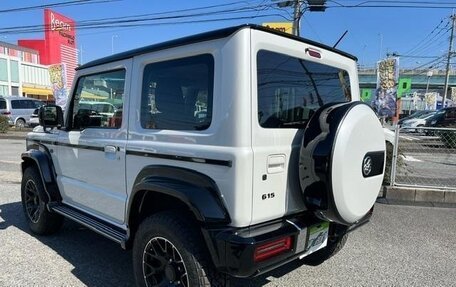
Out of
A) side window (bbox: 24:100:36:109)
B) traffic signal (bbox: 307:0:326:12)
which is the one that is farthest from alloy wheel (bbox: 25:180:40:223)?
side window (bbox: 24:100:36:109)

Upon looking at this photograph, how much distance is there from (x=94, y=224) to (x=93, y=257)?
623 mm

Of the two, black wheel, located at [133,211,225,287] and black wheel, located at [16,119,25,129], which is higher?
black wheel, located at [16,119,25,129]

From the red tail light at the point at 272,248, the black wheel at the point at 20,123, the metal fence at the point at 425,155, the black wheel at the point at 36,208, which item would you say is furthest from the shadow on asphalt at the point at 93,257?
the black wheel at the point at 20,123

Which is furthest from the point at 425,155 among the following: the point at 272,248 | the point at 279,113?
the point at 272,248

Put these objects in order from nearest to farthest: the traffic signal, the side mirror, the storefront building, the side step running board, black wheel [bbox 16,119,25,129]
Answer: the side step running board < the side mirror < the traffic signal < black wheel [bbox 16,119,25,129] < the storefront building

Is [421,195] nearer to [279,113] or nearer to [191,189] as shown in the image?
[279,113]

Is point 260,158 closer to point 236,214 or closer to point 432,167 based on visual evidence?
point 236,214

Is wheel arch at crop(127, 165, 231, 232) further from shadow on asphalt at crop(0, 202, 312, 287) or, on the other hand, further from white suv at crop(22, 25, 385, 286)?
shadow on asphalt at crop(0, 202, 312, 287)

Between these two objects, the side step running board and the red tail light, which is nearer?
the red tail light

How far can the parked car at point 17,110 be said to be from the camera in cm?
2178

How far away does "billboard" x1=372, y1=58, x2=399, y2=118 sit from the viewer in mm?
11961

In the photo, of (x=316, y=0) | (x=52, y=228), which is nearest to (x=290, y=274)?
(x=52, y=228)

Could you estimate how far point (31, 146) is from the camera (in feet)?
15.9

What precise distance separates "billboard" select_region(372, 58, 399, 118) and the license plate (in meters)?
9.87
